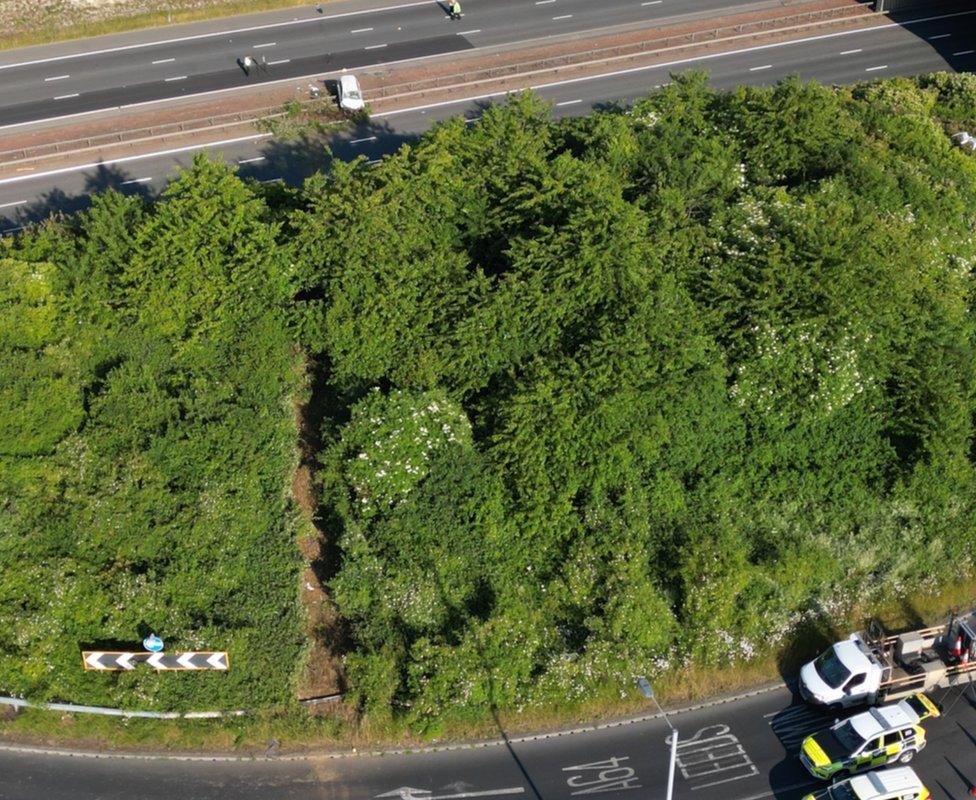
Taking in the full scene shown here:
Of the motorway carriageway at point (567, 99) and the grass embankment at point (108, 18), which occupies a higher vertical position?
the grass embankment at point (108, 18)

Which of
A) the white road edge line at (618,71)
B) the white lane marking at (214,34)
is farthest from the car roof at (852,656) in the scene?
the white lane marking at (214,34)

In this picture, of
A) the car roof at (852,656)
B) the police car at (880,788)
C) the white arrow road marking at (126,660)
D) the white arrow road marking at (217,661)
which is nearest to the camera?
the police car at (880,788)

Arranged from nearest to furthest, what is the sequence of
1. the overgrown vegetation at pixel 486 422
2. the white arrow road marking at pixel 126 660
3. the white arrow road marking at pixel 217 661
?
1. the white arrow road marking at pixel 217 661
2. the white arrow road marking at pixel 126 660
3. the overgrown vegetation at pixel 486 422

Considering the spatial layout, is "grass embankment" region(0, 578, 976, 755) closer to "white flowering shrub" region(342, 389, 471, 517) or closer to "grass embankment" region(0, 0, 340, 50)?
"white flowering shrub" region(342, 389, 471, 517)

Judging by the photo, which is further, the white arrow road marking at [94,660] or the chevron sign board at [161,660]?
the white arrow road marking at [94,660]

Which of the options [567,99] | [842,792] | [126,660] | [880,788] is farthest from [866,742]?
[567,99]

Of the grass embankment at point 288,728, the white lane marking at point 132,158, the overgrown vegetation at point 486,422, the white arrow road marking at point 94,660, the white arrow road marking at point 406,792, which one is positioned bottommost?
the white arrow road marking at point 406,792

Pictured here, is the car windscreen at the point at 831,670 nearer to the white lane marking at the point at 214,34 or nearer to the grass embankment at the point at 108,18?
the white lane marking at the point at 214,34

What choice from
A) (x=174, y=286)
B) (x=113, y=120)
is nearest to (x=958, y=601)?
(x=174, y=286)
